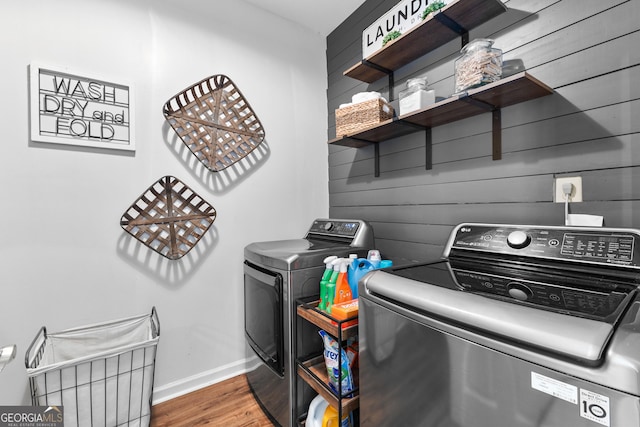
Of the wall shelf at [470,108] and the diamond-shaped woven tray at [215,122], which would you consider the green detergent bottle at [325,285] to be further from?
the diamond-shaped woven tray at [215,122]

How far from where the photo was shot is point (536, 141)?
1253 mm

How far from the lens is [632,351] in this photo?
19.6 inches

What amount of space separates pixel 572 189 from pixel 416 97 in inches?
31.3

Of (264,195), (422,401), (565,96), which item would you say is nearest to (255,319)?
(264,195)

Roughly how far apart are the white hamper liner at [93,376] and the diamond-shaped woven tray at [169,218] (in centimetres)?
48

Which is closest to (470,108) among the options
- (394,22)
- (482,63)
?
(482,63)

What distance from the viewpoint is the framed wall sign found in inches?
57.9

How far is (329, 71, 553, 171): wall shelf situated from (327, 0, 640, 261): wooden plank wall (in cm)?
4

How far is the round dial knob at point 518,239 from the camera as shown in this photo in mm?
1114

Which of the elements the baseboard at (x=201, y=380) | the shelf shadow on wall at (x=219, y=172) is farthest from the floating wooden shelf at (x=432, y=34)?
the baseboard at (x=201, y=380)

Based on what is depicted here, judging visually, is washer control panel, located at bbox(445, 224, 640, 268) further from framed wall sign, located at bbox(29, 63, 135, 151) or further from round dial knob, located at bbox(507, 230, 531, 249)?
framed wall sign, located at bbox(29, 63, 135, 151)

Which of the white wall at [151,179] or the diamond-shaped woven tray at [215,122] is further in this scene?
the diamond-shaped woven tray at [215,122]

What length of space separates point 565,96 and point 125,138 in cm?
223

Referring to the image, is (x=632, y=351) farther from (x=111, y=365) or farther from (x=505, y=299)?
(x=111, y=365)
